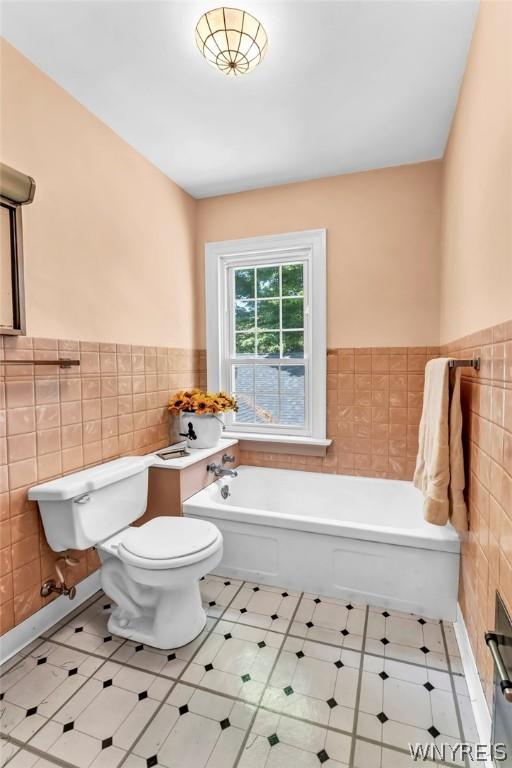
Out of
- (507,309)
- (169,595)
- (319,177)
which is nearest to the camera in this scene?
(507,309)

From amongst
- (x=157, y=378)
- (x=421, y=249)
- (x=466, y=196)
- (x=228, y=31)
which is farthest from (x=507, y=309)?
(x=157, y=378)

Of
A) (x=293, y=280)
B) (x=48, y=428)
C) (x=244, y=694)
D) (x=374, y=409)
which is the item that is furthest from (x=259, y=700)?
(x=293, y=280)

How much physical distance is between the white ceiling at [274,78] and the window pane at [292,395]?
140 centimetres

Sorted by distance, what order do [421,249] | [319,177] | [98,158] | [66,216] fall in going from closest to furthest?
1. [66,216]
2. [98,158]
3. [421,249]
4. [319,177]

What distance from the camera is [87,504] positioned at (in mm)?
1663

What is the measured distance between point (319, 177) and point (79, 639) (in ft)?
9.92

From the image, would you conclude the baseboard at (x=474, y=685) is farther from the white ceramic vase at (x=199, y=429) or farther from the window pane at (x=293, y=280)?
the window pane at (x=293, y=280)

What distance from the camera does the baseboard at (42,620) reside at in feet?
5.08

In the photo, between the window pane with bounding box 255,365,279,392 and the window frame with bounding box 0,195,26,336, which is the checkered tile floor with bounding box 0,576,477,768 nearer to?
the window frame with bounding box 0,195,26,336

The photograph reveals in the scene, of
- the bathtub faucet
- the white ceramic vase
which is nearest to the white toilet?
the bathtub faucet

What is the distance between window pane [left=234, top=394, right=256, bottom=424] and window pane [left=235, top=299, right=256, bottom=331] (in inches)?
22.0

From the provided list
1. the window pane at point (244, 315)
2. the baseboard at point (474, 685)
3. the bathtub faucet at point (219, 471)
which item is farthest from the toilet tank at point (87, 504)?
the baseboard at point (474, 685)

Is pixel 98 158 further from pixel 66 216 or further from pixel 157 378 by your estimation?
pixel 157 378

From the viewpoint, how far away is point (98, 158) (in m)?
2.00
